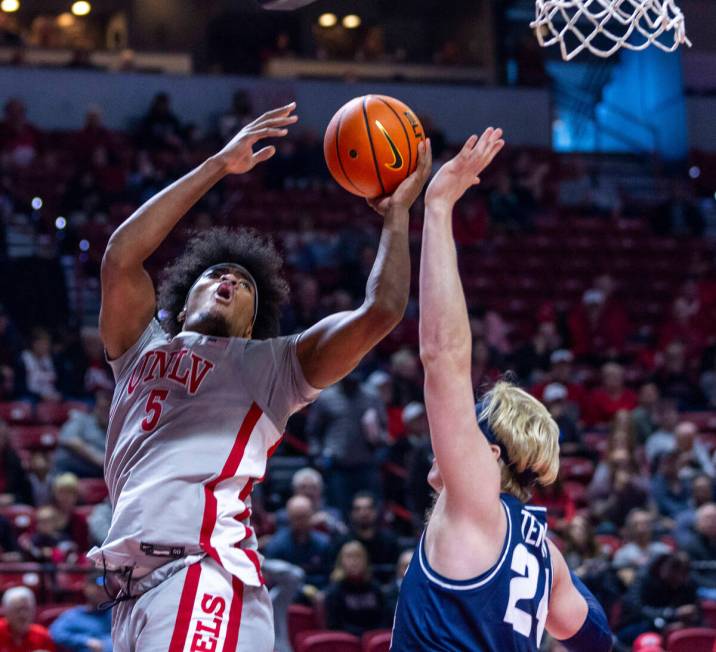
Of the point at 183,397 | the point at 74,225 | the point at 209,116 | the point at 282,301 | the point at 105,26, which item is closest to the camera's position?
the point at 183,397

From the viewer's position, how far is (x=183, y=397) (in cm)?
328

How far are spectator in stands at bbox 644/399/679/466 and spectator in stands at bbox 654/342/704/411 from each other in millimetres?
1225

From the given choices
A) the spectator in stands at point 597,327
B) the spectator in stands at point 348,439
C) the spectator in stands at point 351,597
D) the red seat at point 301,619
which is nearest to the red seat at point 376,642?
the spectator in stands at point 351,597

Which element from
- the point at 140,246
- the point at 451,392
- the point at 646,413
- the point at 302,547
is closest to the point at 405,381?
the point at 646,413

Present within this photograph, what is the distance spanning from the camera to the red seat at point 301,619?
24.9 ft

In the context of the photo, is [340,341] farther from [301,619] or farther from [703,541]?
[703,541]

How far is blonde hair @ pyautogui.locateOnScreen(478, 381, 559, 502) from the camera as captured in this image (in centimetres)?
301

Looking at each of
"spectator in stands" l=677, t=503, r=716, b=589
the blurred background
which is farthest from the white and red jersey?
"spectator in stands" l=677, t=503, r=716, b=589

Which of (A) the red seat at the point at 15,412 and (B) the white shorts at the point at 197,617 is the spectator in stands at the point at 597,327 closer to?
(A) the red seat at the point at 15,412

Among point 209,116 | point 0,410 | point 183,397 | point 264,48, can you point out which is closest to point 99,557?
point 183,397

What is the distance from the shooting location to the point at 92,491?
8.99 metres

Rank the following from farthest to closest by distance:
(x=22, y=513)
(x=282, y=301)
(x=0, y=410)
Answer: (x=0, y=410)
(x=22, y=513)
(x=282, y=301)

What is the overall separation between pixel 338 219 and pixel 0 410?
552 centimetres

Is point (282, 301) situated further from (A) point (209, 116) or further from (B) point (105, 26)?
(B) point (105, 26)
